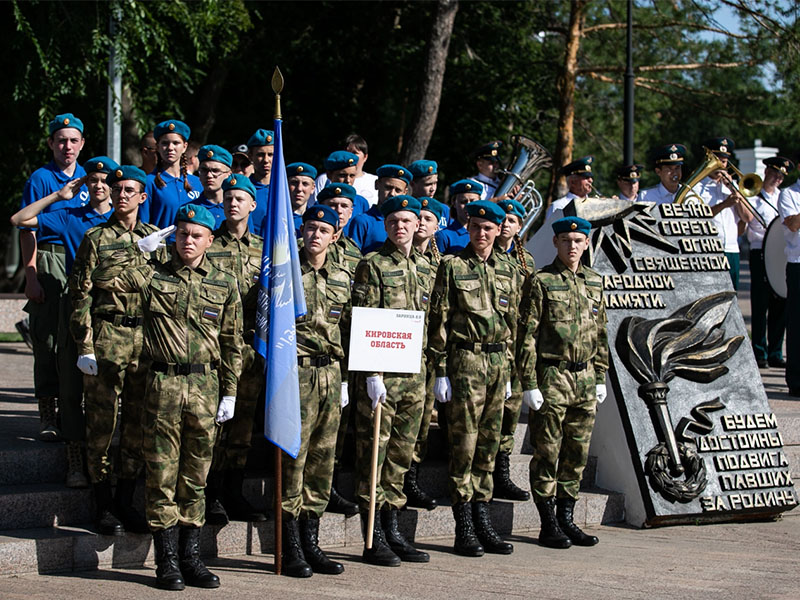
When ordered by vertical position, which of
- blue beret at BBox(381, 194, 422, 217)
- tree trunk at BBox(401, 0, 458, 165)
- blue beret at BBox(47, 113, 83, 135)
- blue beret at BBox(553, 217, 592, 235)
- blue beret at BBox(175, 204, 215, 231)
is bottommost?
blue beret at BBox(175, 204, 215, 231)

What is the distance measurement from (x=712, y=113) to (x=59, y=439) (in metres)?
16.2

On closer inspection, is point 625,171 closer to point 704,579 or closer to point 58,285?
point 704,579

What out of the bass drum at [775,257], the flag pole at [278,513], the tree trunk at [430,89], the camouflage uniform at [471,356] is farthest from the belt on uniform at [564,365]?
the tree trunk at [430,89]

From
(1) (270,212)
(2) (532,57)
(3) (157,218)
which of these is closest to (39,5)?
(3) (157,218)

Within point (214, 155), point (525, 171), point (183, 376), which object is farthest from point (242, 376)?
point (525, 171)

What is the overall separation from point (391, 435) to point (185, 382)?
1476mm

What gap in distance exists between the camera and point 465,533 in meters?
7.59

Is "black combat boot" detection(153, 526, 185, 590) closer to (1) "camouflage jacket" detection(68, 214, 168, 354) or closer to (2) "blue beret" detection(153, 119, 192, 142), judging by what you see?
(1) "camouflage jacket" detection(68, 214, 168, 354)

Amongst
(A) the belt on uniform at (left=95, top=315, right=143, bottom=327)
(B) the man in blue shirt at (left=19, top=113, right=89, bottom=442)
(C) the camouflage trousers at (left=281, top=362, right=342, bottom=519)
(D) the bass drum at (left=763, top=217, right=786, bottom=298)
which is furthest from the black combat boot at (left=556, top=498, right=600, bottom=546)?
(D) the bass drum at (left=763, top=217, right=786, bottom=298)

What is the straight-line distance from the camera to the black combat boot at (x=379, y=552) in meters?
7.20

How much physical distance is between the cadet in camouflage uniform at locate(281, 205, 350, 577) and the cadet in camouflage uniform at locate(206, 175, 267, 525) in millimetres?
394

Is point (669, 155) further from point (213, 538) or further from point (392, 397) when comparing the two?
point (213, 538)

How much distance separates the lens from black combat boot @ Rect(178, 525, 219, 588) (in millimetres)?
6562

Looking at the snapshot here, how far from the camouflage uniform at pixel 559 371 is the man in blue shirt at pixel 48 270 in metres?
3.16
